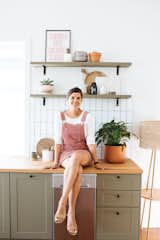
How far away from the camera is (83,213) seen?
7.82 ft

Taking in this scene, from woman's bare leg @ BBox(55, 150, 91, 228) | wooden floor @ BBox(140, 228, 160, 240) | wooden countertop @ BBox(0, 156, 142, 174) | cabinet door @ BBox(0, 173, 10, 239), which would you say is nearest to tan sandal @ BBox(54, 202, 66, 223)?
woman's bare leg @ BBox(55, 150, 91, 228)

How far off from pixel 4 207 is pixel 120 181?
112cm

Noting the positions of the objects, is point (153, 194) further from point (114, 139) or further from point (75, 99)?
point (75, 99)

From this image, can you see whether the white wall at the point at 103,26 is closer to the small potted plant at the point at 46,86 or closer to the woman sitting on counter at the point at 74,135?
the small potted plant at the point at 46,86

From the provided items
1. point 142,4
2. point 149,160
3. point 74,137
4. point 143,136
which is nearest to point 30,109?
point 74,137

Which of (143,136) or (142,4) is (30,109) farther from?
(142,4)

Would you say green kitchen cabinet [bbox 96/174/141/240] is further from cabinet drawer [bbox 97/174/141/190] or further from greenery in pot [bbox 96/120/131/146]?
greenery in pot [bbox 96/120/131/146]

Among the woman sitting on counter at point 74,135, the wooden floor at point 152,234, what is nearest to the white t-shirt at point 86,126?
the woman sitting on counter at point 74,135

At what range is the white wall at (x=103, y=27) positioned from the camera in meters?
2.91

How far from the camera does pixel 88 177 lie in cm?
241

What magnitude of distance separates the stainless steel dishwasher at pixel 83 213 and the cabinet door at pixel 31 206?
0.39 feet

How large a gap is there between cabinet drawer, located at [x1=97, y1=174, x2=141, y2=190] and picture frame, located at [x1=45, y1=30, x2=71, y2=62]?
1362 millimetres

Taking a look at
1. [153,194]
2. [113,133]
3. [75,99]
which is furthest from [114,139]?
[153,194]

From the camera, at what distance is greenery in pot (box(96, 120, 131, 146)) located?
2693mm
